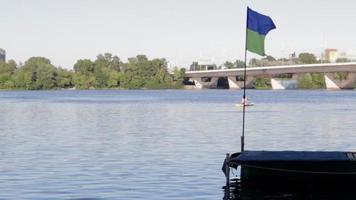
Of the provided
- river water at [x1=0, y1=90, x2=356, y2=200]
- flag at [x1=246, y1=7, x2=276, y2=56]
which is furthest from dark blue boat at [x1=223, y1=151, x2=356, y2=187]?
flag at [x1=246, y1=7, x2=276, y2=56]

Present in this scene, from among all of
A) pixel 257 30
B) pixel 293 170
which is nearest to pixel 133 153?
pixel 257 30

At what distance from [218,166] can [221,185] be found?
5.52 meters

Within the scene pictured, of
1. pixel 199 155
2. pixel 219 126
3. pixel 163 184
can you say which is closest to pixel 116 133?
pixel 219 126

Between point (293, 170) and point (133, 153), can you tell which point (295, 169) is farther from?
point (133, 153)

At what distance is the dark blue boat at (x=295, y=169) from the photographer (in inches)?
1078

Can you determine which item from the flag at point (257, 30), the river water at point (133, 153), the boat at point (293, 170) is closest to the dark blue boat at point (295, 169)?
the boat at point (293, 170)

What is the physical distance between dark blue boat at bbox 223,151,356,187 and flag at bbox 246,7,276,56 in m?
4.39

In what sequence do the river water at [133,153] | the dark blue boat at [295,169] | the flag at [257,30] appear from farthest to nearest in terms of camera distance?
1. the flag at [257,30]
2. the river water at [133,153]
3. the dark blue boat at [295,169]

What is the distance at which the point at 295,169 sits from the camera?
2758 cm

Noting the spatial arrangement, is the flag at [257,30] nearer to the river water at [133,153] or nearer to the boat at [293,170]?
the boat at [293,170]

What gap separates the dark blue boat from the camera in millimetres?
27381

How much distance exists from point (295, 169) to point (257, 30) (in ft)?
19.3

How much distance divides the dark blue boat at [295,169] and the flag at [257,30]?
4.39 m

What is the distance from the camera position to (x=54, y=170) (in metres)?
33.8
